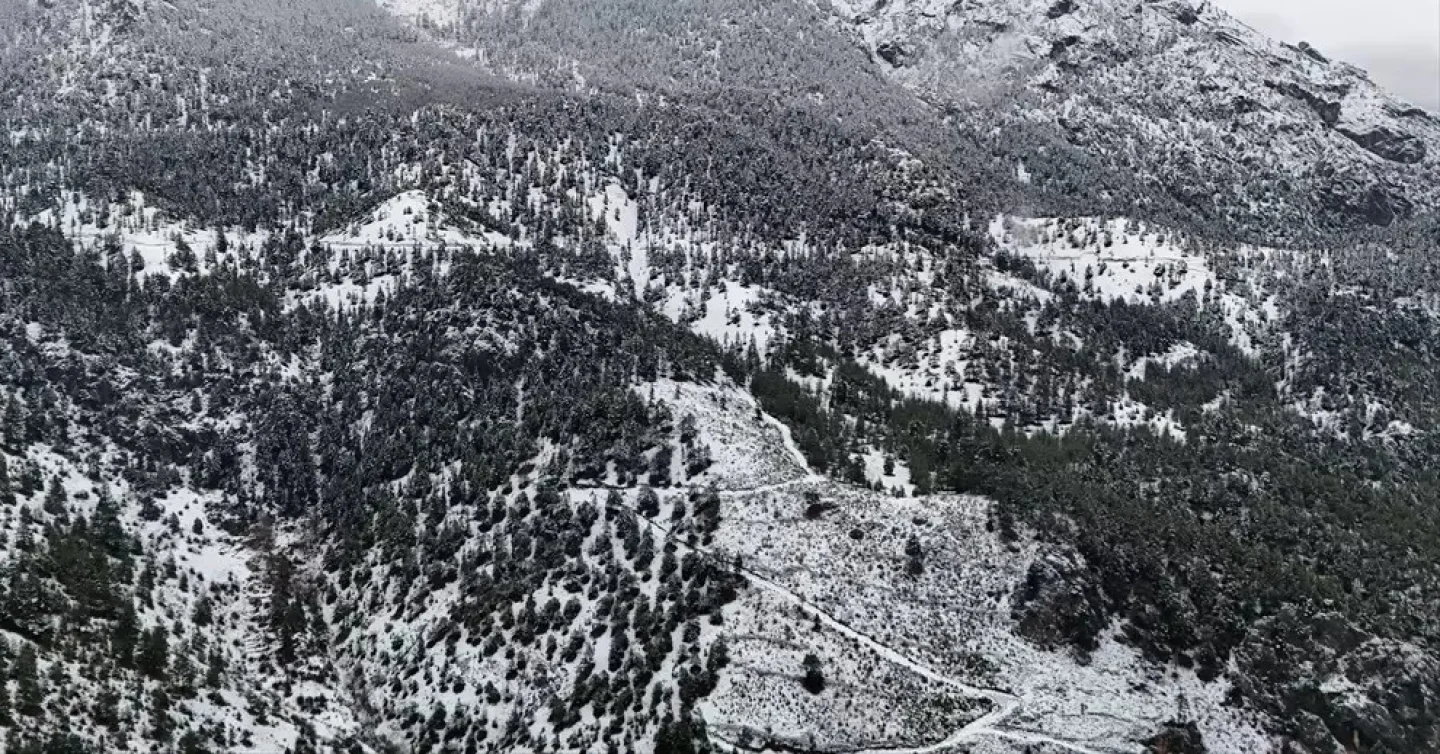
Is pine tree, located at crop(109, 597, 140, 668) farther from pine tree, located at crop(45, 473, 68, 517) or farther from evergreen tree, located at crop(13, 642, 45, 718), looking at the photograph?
pine tree, located at crop(45, 473, 68, 517)

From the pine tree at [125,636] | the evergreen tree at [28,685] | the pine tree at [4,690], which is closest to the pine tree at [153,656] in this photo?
the pine tree at [125,636]

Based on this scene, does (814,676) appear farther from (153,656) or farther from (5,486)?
(5,486)

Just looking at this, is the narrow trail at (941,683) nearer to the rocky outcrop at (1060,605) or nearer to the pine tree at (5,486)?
the rocky outcrop at (1060,605)

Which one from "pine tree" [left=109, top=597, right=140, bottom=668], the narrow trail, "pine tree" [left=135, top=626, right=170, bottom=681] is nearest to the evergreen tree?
"pine tree" [left=109, top=597, right=140, bottom=668]

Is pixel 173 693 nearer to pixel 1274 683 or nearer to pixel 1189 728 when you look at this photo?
pixel 1189 728

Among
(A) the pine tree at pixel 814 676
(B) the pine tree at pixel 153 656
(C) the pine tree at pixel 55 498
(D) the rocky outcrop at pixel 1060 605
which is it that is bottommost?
(B) the pine tree at pixel 153 656

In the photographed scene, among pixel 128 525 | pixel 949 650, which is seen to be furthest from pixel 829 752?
pixel 128 525

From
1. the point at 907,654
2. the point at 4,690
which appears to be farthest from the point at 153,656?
the point at 907,654

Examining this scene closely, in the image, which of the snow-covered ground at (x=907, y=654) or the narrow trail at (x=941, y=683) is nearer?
the narrow trail at (x=941, y=683)

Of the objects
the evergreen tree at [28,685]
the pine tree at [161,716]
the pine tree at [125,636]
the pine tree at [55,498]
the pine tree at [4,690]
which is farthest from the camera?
the pine tree at [55,498]

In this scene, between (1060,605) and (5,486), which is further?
(5,486)

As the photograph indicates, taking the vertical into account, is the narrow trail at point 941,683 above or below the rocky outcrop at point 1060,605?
below
